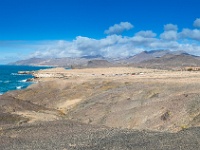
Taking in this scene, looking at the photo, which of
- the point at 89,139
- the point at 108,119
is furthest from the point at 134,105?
the point at 89,139

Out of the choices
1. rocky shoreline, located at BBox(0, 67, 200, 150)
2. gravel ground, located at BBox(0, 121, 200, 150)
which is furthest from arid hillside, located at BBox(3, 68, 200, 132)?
gravel ground, located at BBox(0, 121, 200, 150)

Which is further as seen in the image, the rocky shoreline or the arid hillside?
the arid hillside

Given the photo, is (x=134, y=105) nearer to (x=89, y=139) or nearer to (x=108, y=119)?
(x=108, y=119)

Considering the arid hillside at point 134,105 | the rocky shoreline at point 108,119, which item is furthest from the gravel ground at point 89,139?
the arid hillside at point 134,105

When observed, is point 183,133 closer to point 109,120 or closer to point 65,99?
point 109,120

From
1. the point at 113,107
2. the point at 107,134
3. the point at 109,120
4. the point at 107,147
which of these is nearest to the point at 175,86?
the point at 113,107

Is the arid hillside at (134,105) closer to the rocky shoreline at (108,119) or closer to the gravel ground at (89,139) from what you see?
the rocky shoreline at (108,119)

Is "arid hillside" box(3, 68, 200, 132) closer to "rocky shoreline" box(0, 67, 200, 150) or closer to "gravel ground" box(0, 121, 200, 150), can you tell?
"rocky shoreline" box(0, 67, 200, 150)

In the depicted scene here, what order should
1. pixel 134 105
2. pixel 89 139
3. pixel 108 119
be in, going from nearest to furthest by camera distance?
1. pixel 89 139
2. pixel 108 119
3. pixel 134 105

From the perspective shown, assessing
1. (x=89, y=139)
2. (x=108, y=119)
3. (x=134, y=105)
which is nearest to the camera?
(x=89, y=139)
